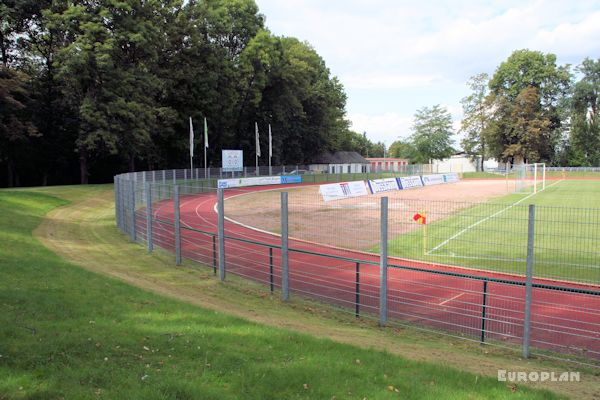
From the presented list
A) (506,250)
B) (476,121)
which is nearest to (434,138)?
(476,121)

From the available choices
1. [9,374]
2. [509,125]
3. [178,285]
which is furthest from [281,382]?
[509,125]

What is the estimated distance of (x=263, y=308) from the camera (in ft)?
31.4

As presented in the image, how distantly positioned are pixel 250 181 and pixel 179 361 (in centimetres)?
4203

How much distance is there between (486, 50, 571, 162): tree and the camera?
8662cm

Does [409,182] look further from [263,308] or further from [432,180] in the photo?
[263,308]

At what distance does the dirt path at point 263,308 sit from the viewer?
21.1ft

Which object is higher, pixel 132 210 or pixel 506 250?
pixel 132 210

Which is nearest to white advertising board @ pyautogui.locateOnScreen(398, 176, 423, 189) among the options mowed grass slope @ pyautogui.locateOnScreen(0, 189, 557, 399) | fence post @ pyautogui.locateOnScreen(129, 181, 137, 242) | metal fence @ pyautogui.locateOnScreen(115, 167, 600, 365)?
metal fence @ pyautogui.locateOnScreen(115, 167, 600, 365)

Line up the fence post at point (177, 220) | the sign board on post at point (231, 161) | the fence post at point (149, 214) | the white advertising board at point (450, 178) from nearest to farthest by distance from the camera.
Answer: the fence post at point (177, 220) → the fence post at point (149, 214) → the sign board on post at point (231, 161) → the white advertising board at point (450, 178)

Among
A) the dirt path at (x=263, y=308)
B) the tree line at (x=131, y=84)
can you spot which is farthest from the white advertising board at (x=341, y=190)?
the tree line at (x=131, y=84)

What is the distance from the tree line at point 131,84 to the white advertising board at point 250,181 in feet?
28.3

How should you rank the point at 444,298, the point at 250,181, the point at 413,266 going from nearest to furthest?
the point at 444,298 → the point at 413,266 → the point at 250,181

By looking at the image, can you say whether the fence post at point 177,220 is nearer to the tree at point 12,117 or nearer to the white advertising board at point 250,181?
the white advertising board at point 250,181

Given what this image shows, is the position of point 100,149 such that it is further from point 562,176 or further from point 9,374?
point 562,176
